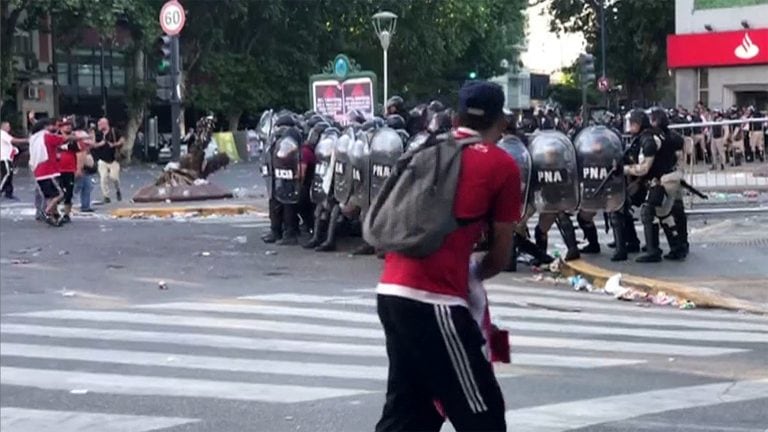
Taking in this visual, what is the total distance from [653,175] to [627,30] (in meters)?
45.1

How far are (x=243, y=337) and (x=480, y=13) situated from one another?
56.7 meters

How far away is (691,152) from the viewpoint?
21.8 meters

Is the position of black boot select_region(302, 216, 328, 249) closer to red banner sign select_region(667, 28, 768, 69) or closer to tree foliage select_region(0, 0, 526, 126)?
tree foliage select_region(0, 0, 526, 126)

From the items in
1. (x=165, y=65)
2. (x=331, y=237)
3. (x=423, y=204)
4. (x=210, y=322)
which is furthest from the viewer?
(x=165, y=65)

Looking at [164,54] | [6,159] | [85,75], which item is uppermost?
[85,75]

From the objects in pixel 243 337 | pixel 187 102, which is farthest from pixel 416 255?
pixel 187 102

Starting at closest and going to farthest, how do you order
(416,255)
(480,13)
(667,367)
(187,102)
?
(416,255) → (667,367) → (187,102) → (480,13)

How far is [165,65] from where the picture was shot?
88.9ft

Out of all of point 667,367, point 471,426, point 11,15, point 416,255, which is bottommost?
point 667,367

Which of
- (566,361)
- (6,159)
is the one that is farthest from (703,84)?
(566,361)

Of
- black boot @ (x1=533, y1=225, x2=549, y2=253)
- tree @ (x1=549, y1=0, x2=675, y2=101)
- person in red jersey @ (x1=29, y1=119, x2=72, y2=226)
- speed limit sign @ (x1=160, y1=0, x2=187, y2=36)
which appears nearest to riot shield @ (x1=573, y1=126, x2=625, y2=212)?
black boot @ (x1=533, y1=225, x2=549, y2=253)

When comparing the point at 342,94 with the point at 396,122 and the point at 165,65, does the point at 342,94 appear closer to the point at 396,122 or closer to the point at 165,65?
the point at 165,65

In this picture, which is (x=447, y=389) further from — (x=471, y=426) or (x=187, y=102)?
(x=187, y=102)

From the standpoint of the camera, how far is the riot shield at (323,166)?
18.0 m
